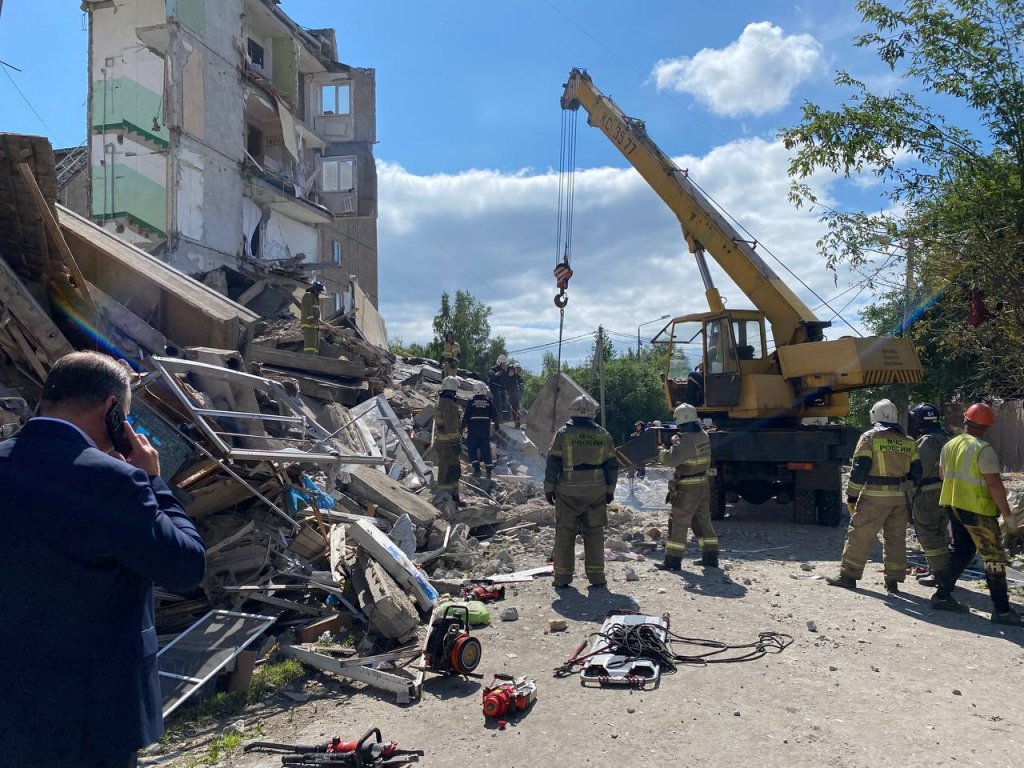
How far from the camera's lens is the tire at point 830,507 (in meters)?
10.6

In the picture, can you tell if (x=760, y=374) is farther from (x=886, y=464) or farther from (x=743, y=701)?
(x=743, y=701)

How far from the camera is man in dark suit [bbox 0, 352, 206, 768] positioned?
1.96 meters

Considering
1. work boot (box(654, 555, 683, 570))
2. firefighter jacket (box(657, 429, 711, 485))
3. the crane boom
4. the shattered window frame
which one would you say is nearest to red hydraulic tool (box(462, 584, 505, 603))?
the shattered window frame

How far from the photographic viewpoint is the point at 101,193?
18.0 metres

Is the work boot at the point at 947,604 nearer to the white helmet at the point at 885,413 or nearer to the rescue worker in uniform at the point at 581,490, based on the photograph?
the white helmet at the point at 885,413

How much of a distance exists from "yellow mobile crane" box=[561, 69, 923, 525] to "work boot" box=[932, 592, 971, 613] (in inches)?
148

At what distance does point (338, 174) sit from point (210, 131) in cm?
618

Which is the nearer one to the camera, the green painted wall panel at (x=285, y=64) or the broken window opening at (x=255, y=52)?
the broken window opening at (x=255, y=52)

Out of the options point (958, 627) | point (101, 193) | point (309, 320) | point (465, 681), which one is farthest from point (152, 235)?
point (958, 627)

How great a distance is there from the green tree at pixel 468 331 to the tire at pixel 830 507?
2616cm

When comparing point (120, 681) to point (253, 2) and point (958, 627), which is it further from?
point (253, 2)

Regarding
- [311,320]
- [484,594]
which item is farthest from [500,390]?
[484,594]

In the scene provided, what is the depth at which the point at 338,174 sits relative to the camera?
24.7 m

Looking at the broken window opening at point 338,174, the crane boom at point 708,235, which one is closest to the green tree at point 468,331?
the broken window opening at point 338,174
